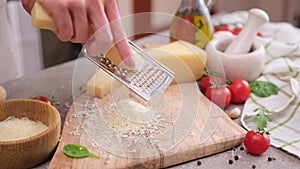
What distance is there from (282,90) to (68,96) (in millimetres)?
572

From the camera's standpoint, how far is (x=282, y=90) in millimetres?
1271

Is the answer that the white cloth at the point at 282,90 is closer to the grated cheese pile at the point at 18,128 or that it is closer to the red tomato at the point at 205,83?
the red tomato at the point at 205,83

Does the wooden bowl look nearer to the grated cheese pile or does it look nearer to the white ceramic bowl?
the grated cheese pile

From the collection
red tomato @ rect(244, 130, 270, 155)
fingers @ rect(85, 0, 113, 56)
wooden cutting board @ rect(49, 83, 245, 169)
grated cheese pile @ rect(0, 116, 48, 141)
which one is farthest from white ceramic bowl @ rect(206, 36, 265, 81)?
grated cheese pile @ rect(0, 116, 48, 141)

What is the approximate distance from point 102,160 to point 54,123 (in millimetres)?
122

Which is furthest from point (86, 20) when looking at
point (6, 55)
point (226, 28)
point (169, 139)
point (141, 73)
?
point (226, 28)

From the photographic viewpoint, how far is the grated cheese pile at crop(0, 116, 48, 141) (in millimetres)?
958

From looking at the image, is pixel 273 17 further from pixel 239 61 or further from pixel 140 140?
pixel 140 140

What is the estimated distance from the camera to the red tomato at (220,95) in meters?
1.18

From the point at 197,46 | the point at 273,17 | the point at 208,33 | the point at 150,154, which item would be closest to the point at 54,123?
the point at 150,154

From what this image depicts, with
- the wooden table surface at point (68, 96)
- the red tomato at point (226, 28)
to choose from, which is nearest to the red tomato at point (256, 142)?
the wooden table surface at point (68, 96)

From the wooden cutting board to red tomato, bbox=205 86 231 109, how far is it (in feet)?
0.06

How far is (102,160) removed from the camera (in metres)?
0.97

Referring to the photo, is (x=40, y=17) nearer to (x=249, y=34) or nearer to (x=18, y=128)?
(x=18, y=128)
